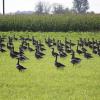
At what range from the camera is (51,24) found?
4278cm

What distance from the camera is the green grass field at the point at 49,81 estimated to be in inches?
481

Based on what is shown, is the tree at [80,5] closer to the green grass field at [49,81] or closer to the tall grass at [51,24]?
the tall grass at [51,24]

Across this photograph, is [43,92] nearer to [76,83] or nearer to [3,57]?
[76,83]

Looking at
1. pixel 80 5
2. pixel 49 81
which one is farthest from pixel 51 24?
pixel 80 5

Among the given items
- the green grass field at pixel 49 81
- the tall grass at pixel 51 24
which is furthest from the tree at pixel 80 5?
the green grass field at pixel 49 81

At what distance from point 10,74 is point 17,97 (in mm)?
3913

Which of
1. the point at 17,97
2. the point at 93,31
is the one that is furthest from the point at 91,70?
the point at 93,31

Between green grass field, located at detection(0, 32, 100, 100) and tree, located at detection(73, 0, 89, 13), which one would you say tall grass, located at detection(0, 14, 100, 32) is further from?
tree, located at detection(73, 0, 89, 13)

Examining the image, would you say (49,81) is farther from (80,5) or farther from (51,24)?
(80,5)

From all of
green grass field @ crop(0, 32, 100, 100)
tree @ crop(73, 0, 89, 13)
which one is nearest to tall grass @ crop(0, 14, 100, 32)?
green grass field @ crop(0, 32, 100, 100)

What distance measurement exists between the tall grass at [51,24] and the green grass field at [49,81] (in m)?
22.5

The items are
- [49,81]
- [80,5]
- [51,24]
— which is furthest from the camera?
[80,5]

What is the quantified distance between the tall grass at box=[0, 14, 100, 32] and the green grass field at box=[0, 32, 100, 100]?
73.7 ft

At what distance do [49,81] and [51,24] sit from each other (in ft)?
94.0
